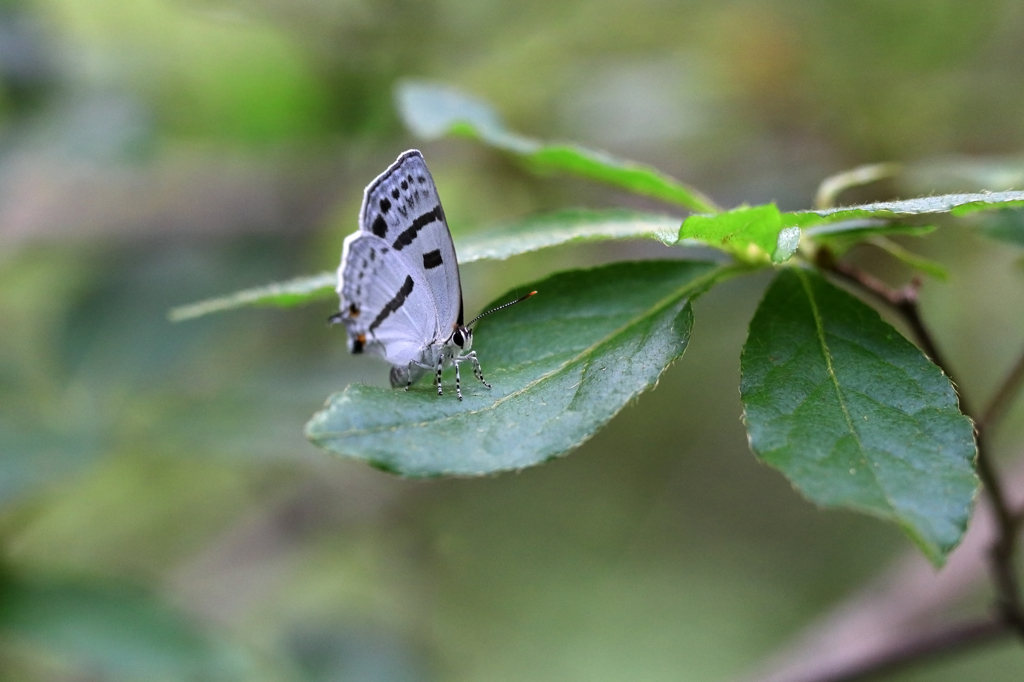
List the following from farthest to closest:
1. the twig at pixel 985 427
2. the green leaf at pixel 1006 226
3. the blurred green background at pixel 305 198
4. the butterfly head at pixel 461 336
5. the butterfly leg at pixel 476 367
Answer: the blurred green background at pixel 305 198 < the butterfly head at pixel 461 336 < the green leaf at pixel 1006 226 < the twig at pixel 985 427 < the butterfly leg at pixel 476 367

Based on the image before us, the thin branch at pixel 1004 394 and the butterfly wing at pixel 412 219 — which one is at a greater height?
the butterfly wing at pixel 412 219

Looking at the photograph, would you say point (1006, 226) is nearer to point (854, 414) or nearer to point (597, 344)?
point (854, 414)

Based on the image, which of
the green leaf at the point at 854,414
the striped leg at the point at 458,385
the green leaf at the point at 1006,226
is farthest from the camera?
the green leaf at the point at 1006,226

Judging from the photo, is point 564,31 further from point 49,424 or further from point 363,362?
point 49,424

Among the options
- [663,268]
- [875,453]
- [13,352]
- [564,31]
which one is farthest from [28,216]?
[875,453]

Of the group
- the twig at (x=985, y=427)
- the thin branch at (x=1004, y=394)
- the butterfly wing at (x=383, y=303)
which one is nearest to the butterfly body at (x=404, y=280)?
the butterfly wing at (x=383, y=303)

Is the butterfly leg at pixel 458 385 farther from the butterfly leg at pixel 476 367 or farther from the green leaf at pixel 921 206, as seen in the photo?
the green leaf at pixel 921 206

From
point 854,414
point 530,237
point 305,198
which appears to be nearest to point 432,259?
point 530,237
